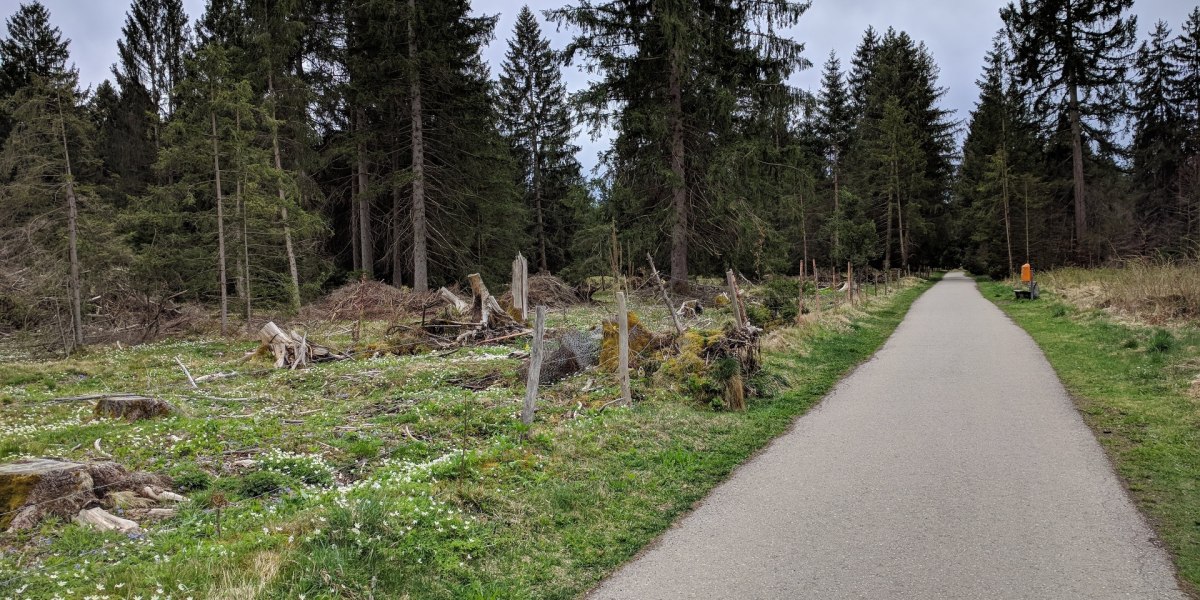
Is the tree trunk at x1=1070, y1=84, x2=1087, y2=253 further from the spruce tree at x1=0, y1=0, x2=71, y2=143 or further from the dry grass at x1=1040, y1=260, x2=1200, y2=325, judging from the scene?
the spruce tree at x1=0, y1=0, x2=71, y2=143

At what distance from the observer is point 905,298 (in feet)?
93.8

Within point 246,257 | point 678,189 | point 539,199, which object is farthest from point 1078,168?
point 246,257

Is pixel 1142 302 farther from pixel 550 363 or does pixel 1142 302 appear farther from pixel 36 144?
pixel 36 144

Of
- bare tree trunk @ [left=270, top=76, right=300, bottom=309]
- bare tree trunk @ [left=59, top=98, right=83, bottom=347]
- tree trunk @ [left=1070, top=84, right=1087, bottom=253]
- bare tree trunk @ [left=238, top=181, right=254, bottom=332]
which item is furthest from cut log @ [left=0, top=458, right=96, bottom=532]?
tree trunk @ [left=1070, top=84, right=1087, bottom=253]

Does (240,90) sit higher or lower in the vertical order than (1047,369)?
higher

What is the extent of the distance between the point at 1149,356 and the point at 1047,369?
1488 millimetres

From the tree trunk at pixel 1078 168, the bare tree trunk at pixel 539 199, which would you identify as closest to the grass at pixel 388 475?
the tree trunk at pixel 1078 168

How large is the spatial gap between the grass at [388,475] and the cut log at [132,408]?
28cm

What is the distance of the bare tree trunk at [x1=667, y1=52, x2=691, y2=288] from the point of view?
75.9ft

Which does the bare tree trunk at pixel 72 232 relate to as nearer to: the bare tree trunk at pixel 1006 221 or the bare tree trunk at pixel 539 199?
the bare tree trunk at pixel 539 199

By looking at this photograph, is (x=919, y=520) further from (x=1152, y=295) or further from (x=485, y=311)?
(x=1152, y=295)

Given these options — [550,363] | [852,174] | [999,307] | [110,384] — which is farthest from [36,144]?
[852,174]

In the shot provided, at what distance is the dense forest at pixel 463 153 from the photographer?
18.5 m

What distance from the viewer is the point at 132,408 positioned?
876cm
